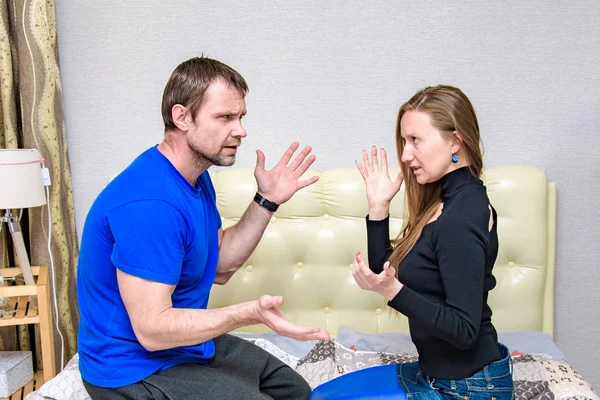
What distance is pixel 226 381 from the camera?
146 centimetres

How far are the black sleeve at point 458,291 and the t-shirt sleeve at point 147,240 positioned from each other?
0.49m

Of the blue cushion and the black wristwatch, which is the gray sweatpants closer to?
the blue cushion

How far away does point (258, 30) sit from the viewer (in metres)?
2.23

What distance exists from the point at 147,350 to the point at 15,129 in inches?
47.2

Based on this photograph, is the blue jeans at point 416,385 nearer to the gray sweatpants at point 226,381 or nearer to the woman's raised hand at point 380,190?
the gray sweatpants at point 226,381

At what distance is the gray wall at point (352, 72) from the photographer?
221 cm

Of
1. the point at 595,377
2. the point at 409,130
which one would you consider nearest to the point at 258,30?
the point at 409,130

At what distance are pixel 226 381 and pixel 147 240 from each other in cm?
42

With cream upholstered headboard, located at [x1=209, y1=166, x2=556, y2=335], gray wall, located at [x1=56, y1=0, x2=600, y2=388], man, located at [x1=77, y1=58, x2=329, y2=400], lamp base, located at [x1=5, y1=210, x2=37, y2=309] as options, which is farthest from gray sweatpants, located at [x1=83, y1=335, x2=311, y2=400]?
gray wall, located at [x1=56, y1=0, x2=600, y2=388]

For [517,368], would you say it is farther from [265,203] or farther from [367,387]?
[265,203]

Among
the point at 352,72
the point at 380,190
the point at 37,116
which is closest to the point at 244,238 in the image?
the point at 380,190

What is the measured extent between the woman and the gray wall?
2.77 ft

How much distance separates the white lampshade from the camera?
1933 mm

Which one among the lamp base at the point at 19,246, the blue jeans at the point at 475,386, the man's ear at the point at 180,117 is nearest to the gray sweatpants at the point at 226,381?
the blue jeans at the point at 475,386
